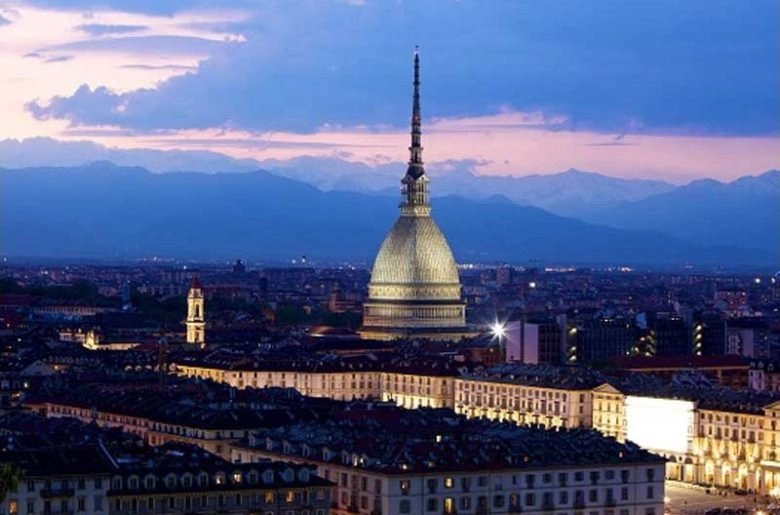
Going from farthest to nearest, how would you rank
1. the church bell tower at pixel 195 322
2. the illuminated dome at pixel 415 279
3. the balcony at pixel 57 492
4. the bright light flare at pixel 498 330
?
the illuminated dome at pixel 415 279, the church bell tower at pixel 195 322, the bright light flare at pixel 498 330, the balcony at pixel 57 492

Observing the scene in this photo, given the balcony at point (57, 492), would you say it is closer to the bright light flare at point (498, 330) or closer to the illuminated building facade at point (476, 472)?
the illuminated building facade at point (476, 472)

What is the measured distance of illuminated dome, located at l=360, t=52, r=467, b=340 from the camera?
151 metres

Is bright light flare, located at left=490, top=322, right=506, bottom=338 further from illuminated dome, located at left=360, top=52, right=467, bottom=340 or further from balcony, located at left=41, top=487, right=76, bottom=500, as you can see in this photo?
balcony, located at left=41, top=487, right=76, bottom=500

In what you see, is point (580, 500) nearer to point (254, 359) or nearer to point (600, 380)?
point (600, 380)

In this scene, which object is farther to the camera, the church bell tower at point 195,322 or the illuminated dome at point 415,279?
the illuminated dome at point 415,279

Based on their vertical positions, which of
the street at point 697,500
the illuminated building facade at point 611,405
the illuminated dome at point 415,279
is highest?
the illuminated dome at point 415,279

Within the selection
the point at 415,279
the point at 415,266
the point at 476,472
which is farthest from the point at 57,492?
the point at 415,266

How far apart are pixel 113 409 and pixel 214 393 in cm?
508

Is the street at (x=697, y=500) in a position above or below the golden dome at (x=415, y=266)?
below

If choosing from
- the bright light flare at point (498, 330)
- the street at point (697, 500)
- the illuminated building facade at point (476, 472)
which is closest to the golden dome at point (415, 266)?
the bright light flare at point (498, 330)

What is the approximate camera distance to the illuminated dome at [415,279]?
497 feet

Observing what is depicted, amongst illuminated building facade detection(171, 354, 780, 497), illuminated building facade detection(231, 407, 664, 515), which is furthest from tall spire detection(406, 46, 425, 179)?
illuminated building facade detection(231, 407, 664, 515)

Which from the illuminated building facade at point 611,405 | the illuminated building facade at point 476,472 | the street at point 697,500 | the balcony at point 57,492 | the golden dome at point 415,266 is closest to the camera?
the balcony at point 57,492

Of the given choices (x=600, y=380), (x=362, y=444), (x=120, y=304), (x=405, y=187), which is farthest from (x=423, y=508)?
(x=120, y=304)
